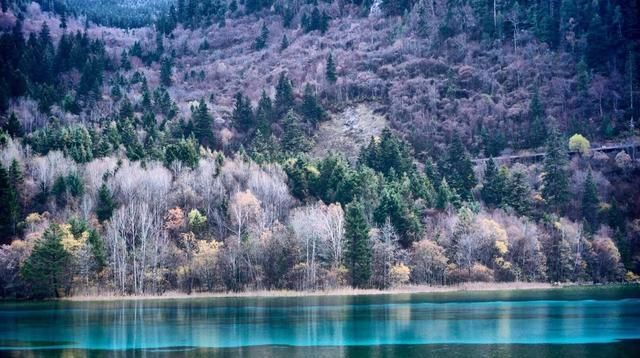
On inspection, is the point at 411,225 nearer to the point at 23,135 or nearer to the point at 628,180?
the point at 628,180

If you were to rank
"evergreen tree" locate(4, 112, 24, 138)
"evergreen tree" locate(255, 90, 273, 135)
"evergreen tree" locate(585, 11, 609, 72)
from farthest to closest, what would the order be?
"evergreen tree" locate(585, 11, 609, 72) → "evergreen tree" locate(255, 90, 273, 135) → "evergreen tree" locate(4, 112, 24, 138)

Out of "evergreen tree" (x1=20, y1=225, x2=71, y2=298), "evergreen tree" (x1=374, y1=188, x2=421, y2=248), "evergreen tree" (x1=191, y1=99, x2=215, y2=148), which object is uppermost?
"evergreen tree" (x1=191, y1=99, x2=215, y2=148)

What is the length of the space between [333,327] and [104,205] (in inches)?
Answer: 2328

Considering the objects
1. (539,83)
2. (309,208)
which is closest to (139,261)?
(309,208)

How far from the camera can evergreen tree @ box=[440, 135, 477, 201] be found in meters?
135

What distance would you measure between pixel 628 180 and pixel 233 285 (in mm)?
83695

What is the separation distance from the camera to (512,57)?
7756 inches

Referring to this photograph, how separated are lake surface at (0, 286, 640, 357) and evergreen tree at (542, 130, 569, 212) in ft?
152

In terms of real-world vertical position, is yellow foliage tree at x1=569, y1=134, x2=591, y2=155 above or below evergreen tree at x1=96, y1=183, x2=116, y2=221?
above

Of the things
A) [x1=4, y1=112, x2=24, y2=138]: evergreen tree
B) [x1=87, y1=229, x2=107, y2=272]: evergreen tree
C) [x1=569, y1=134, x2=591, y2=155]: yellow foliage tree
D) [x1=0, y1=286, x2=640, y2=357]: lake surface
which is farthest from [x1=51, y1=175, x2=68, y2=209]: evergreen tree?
[x1=569, y1=134, x2=591, y2=155]: yellow foliage tree

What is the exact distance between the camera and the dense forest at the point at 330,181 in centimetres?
10050

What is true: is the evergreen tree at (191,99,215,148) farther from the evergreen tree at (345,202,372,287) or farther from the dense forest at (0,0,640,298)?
the evergreen tree at (345,202,372,287)

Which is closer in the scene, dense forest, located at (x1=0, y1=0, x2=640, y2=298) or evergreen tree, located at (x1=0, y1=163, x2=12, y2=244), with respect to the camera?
dense forest, located at (x1=0, y1=0, x2=640, y2=298)

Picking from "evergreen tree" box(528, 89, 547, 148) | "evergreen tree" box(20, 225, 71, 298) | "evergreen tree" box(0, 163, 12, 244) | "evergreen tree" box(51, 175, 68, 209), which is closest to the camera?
"evergreen tree" box(20, 225, 71, 298)
